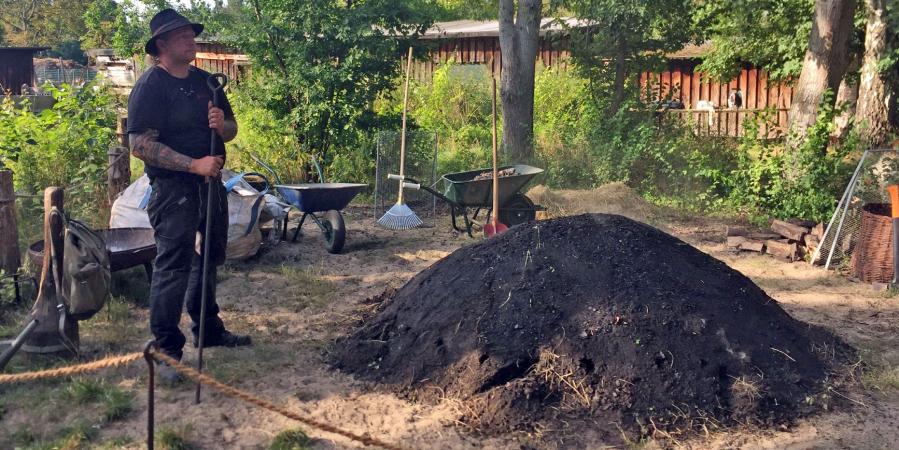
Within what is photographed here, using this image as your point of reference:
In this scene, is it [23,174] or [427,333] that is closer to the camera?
[427,333]

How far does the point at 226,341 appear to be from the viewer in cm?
543

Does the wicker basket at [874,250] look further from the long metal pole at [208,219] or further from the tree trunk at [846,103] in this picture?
the long metal pole at [208,219]

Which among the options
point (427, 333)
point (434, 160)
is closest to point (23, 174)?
point (434, 160)

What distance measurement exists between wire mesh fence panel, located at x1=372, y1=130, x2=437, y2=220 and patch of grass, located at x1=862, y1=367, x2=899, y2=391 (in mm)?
6197

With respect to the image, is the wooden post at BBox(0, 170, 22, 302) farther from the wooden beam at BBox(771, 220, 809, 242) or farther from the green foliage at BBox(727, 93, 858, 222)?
the green foliage at BBox(727, 93, 858, 222)

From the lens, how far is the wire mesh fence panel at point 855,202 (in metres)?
7.92

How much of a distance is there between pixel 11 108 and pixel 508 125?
6554mm

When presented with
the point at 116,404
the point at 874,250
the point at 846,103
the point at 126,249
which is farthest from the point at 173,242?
the point at 846,103

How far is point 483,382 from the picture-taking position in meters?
4.55

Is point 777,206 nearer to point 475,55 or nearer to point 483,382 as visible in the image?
point 483,382

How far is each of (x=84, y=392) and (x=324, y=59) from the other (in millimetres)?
7194

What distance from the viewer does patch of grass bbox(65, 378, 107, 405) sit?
14.9ft

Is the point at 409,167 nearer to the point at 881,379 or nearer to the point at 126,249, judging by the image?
the point at 126,249

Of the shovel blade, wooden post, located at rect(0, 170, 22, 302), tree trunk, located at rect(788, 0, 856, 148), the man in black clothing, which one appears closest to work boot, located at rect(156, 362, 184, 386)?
the man in black clothing
